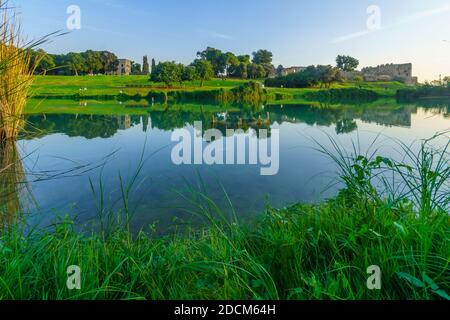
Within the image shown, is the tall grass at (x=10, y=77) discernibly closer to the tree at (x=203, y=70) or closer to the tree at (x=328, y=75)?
the tree at (x=203, y=70)

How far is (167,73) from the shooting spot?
4947 centimetres

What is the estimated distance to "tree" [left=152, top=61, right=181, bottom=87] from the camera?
4947 cm

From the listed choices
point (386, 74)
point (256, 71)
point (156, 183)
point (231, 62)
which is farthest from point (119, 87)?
point (386, 74)

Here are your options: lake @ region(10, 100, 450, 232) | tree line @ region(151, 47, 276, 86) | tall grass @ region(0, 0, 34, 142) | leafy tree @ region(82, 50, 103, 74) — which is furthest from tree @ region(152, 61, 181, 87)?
tall grass @ region(0, 0, 34, 142)

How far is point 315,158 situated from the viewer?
745 centimetres

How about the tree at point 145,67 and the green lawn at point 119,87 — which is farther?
the tree at point 145,67

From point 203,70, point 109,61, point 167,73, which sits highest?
point 109,61

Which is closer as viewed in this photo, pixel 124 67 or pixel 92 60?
pixel 92 60

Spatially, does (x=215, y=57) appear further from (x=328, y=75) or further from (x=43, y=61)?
(x=43, y=61)

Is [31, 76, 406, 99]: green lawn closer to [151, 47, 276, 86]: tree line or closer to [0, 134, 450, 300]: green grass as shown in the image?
[151, 47, 276, 86]: tree line

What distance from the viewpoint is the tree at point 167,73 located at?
162ft

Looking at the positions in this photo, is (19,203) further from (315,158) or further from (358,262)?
(315,158)

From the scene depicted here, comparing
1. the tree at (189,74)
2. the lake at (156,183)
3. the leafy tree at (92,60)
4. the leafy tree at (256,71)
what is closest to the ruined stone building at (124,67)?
the leafy tree at (92,60)
